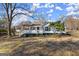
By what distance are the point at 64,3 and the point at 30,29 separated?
36cm

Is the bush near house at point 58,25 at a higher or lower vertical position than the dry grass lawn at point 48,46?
higher

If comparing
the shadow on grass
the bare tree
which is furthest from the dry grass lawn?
the bare tree

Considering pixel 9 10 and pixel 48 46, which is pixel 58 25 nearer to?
pixel 48 46

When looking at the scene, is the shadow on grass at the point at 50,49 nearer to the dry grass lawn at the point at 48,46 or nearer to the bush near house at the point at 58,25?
the dry grass lawn at the point at 48,46

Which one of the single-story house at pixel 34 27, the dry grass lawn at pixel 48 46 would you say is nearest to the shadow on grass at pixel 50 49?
the dry grass lawn at pixel 48 46

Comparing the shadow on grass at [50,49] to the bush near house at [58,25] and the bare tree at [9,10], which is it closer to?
the bush near house at [58,25]

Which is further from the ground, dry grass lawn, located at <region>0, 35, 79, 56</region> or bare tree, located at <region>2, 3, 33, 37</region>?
bare tree, located at <region>2, 3, 33, 37</region>

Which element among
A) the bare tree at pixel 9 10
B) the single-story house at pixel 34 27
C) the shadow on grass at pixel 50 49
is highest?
the bare tree at pixel 9 10

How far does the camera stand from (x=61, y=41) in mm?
1993

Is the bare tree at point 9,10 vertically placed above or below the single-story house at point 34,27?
above

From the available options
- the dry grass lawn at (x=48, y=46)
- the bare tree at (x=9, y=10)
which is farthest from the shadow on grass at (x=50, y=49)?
the bare tree at (x=9, y=10)

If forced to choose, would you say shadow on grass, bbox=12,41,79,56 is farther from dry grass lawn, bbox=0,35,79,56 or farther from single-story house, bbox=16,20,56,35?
single-story house, bbox=16,20,56,35

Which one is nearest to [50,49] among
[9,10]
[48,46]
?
[48,46]

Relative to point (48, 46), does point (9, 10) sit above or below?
above
